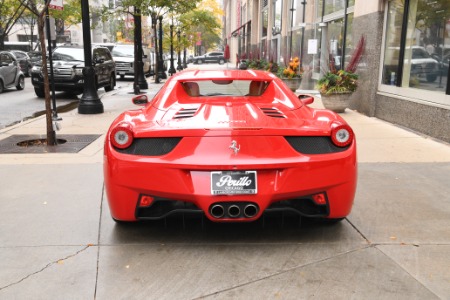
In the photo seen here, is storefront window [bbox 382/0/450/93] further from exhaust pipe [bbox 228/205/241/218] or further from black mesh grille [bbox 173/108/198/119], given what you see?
exhaust pipe [bbox 228/205/241/218]

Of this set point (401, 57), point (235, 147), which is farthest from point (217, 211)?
point (401, 57)

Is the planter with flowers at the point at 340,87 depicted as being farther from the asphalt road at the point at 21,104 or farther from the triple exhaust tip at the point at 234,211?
the triple exhaust tip at the point at 234,211

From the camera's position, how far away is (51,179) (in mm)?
5699

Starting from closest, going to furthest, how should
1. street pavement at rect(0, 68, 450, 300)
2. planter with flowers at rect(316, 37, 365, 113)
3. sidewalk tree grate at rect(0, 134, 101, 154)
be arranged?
1. street pavement at rect(0, 68, 450, 300)
2. sidewalk tree grate at rect(0, 134, 101, 154)
3. planter with flowers at rect(316, 37, 365, 113)

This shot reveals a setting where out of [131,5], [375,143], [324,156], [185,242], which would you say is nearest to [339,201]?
[324,156]

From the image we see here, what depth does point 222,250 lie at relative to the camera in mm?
3674

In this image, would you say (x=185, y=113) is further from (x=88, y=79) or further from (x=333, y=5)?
(x=333, y=5)

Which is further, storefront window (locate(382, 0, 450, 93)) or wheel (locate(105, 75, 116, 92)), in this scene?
wheel (locate(105, 75, 116, 92))

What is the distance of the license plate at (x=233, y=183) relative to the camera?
336cm

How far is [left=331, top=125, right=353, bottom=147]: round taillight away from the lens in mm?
3598

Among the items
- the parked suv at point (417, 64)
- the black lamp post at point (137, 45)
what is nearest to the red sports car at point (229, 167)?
the parked suv at point (417, 64)

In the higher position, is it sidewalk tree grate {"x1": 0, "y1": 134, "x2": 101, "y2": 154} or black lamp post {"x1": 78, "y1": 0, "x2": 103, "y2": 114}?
black lamp post {"x1": 78, "y1": 0, "x2": 103, "y2": 114}

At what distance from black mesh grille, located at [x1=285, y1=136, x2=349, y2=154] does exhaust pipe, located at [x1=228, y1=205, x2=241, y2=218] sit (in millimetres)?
626

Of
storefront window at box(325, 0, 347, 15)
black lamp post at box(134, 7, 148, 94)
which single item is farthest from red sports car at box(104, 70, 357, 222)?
black lamp post at box(134, 7, 148, 94)
